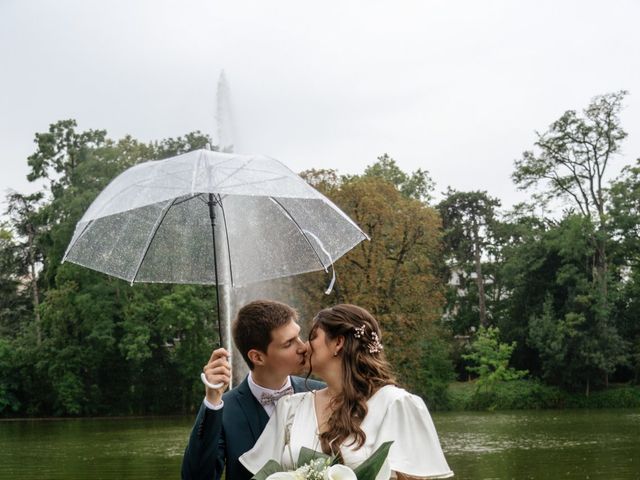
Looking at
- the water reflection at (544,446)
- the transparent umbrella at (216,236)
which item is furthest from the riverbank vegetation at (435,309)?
the transparent umbrella at (216,236)

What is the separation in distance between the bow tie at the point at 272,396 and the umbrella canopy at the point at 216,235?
3.13 feet

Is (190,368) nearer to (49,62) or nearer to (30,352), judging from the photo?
(30,352)

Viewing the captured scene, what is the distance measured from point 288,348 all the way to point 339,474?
0.95 metres

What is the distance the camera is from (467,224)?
53.2m

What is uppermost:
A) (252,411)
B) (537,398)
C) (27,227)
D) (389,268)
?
(27,227)

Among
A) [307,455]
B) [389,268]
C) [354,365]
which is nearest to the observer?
[307,455]

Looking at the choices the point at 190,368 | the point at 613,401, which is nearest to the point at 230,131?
the point at 190,368

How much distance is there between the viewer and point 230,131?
26.7 meters

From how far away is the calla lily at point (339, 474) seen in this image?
2.62 m

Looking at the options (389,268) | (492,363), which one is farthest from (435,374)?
(389,268)

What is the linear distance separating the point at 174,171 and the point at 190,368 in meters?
36.9

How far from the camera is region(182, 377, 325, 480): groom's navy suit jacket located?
3.53 meters

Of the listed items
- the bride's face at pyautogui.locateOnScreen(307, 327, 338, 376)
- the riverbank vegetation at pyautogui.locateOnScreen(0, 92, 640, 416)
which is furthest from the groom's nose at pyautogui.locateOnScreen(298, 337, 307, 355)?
the riverbank vegetation at pyautogui.locateOnScreen(0, 92, 640, 416)

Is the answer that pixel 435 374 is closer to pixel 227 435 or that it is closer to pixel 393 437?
pixel 227 435
